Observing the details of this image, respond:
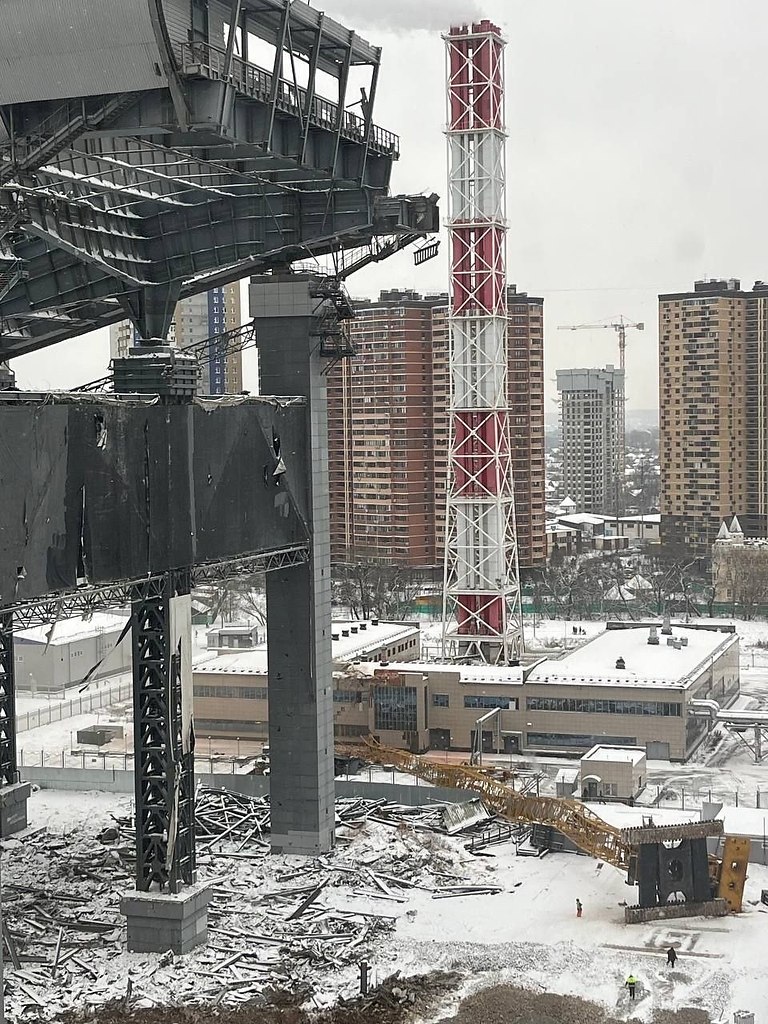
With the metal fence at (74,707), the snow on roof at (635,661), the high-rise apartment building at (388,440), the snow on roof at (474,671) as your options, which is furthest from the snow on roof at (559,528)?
the snow on roof at (474,671)

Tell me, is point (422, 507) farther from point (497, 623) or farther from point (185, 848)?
point (185, 848)

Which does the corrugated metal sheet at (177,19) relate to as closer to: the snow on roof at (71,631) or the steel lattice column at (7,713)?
Answer: the steel lattice column at (7,713)

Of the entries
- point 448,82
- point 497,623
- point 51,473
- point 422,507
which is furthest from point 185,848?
point 422,507

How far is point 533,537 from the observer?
92.4 meters

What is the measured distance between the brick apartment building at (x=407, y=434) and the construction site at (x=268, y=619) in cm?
5098

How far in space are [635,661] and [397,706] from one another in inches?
349

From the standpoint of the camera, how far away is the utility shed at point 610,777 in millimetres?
38628

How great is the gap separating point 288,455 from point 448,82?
90.1 feet

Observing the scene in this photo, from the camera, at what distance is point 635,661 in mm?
51844

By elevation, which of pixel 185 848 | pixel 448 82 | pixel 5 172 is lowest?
pixel 185 848

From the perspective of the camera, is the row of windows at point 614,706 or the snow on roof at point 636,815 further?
the row of windows at point 614,706

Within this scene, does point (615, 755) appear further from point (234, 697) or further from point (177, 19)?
point (177, 19)

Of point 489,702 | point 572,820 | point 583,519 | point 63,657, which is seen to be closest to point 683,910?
point 572,820

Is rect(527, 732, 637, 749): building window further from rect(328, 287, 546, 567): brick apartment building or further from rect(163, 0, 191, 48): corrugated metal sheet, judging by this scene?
rect(328, 287, 546, 567): brick apartment building
